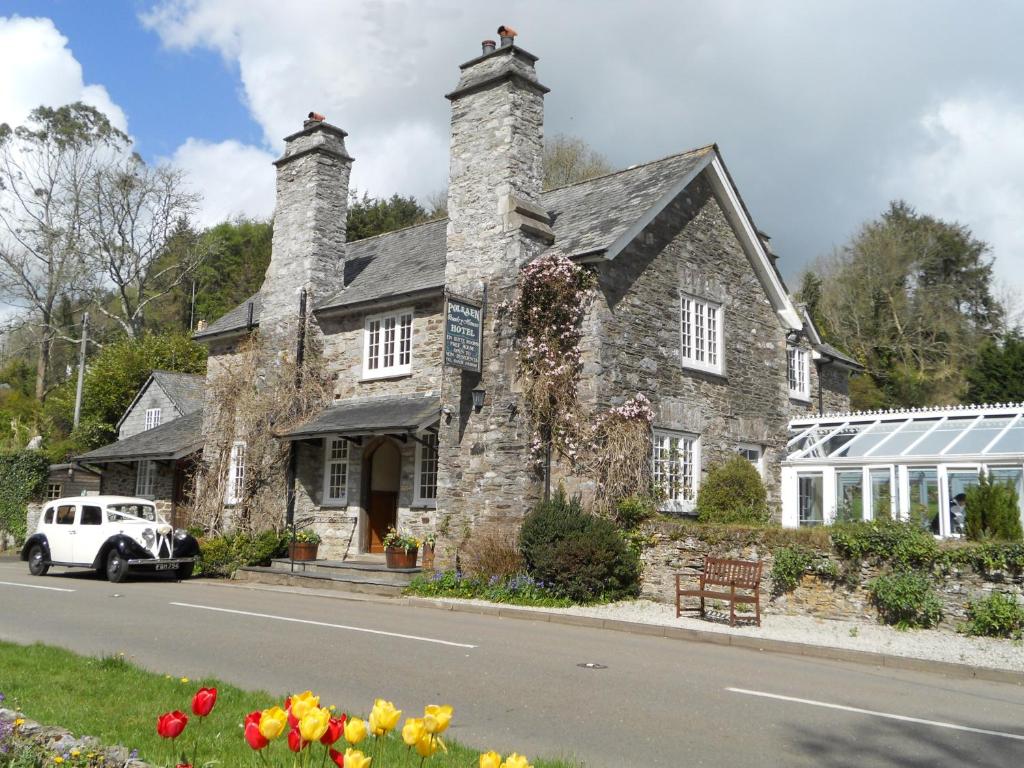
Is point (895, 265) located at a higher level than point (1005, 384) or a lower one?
higher

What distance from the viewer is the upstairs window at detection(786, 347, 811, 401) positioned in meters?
24.8

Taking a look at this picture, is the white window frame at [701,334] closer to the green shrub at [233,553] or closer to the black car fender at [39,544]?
the green shrub at [233,553]

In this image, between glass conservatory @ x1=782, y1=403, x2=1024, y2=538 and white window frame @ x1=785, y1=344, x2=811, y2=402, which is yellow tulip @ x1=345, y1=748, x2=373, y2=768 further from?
white window frame @ x1=785, y1=344, x2=811, y2=402

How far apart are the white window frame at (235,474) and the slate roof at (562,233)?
12.7 feet

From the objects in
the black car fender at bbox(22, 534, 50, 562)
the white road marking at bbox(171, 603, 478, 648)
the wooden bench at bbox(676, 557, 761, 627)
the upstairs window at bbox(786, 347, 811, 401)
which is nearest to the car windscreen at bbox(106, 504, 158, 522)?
the black car fender at bbox(22, 534, 50, 562)

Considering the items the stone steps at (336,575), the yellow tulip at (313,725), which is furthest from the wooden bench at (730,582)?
the yellow tulip at (313,725)

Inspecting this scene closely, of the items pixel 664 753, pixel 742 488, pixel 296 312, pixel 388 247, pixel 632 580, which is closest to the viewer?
pixel 664 753

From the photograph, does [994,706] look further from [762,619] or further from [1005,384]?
[1005,384]

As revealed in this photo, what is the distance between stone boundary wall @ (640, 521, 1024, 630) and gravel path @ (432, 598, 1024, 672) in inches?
7.6

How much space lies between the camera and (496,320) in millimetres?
16719

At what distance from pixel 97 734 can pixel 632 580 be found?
1057 centimetres

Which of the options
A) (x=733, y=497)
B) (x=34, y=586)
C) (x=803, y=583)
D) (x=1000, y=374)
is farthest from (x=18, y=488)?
(x=1000, y=374)

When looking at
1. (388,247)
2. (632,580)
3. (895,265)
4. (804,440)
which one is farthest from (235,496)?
(895,265)

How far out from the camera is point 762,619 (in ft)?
43.2
